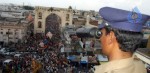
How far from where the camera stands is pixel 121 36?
115 centimetres

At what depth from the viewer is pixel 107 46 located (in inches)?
47.6

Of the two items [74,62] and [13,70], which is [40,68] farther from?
[74,62]

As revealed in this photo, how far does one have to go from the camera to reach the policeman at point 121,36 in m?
1.13

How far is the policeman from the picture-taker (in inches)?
44.5

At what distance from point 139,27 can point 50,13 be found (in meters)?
31.8

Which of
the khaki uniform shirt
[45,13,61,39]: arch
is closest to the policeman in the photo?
the khaki uniform shirt

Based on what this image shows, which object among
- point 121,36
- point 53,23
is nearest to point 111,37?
point 121,36

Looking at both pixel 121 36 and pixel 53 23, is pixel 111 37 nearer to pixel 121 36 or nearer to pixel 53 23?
pixel 121 36

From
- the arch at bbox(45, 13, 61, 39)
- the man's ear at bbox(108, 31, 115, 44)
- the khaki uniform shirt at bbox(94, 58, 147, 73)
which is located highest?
the man's ear at bbox(108, 31, 115, 44)

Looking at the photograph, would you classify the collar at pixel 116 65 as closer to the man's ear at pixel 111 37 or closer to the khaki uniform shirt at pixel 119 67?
the khaki uniform shirt at pixel 119 67

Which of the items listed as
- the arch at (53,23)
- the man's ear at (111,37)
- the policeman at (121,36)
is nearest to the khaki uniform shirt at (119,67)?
the policeman at (121,36)

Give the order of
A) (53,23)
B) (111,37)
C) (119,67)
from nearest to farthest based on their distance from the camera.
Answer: (119,67), (111,37), (53,23)

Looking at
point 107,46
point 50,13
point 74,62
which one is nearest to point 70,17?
point 50,13

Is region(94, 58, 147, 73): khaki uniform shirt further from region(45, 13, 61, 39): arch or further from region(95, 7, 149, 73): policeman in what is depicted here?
region(45, 13, 61, 39): arch
